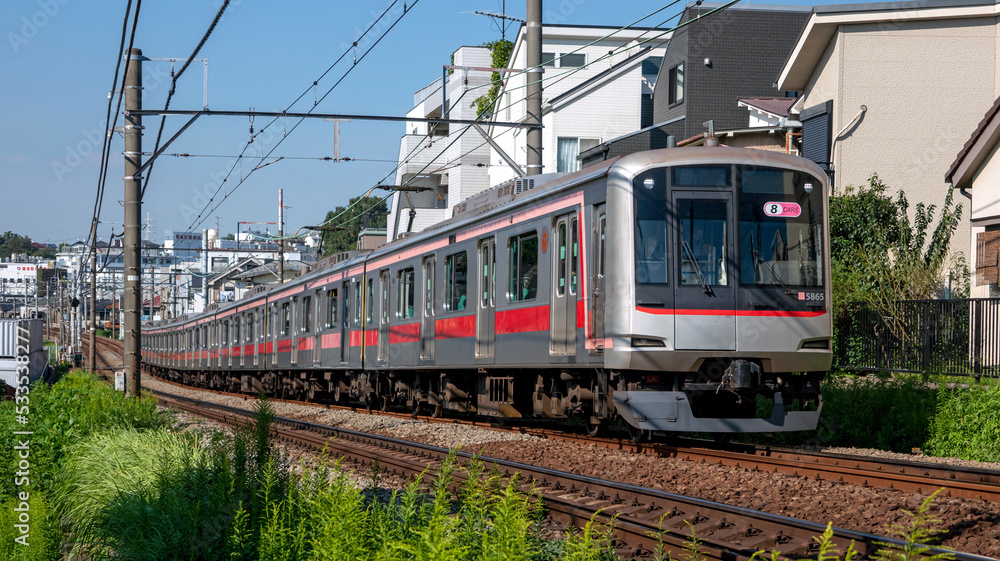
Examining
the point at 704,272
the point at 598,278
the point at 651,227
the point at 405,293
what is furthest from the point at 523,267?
the point at 405,293

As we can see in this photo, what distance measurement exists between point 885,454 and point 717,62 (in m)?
20.8

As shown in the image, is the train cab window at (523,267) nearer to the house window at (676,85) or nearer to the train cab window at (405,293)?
the train cab window at (405,293)

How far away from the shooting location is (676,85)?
31.2 metres

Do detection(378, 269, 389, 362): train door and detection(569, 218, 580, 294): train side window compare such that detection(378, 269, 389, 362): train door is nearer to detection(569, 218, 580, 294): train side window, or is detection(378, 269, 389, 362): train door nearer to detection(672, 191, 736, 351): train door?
detection(569, 218, 580, 294): train side window

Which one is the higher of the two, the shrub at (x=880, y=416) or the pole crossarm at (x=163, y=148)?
the pole crossarm at (x=163, y=148)

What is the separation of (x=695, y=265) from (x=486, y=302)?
406cm

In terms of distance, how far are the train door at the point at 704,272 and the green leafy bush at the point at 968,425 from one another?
11.1ft

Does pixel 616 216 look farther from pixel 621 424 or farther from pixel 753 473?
pixel 621 424

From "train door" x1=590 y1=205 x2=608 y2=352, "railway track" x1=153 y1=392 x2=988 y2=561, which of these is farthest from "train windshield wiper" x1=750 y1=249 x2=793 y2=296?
"railway track" x1=153 y1=392 x2=988 y2=561

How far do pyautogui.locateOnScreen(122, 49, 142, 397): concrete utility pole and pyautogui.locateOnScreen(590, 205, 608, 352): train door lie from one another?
837 cm

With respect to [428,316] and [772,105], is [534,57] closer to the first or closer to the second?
[428,316]

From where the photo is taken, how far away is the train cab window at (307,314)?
24.0 meters

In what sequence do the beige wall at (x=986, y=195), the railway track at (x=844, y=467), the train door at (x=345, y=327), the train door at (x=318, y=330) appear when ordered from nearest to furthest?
1. the railway track at (x=844, y=467)
2. the beige wall at (x=986, y=195)
3. the train door at (x=345, y=327)
4. the train door at (x=318, y=330)

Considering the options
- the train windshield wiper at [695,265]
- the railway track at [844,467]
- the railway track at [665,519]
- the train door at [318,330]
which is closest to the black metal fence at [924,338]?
the railway track at [844,467]
